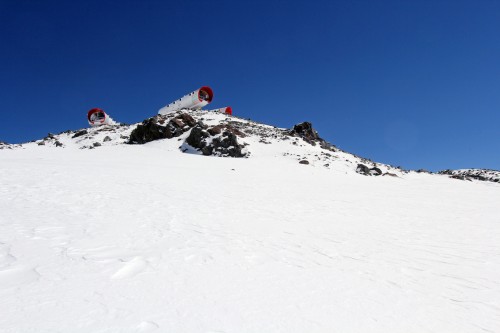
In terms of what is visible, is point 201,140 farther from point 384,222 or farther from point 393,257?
point 393,257

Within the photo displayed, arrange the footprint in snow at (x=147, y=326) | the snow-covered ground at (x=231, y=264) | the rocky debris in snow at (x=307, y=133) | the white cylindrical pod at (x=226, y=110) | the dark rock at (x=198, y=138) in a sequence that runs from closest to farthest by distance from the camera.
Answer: the footprint in snow at (x=147, y=326) < the snow-covered ground at (x=231, y=264) < the dark rock at (x=198, y=138) < the rocky debris in snow at (x=307, y=133) < the white cylindrical pod at (x=226, y=110)

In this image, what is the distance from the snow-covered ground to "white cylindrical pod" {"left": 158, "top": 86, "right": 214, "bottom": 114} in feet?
169

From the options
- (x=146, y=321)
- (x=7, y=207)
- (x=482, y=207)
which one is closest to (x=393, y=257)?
(x=146, y=321)

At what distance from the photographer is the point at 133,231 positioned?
7.32 meters

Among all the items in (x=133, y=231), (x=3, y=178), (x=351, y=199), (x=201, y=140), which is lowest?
(x=133, y=231)

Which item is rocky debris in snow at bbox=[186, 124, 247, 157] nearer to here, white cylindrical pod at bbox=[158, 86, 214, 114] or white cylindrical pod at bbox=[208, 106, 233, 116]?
white cylindrical pod at bbox=[158, 86, 214, 114]

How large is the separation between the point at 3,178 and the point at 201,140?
22.8 meters

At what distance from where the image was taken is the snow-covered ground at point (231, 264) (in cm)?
363

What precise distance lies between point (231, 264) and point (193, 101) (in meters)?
59.8

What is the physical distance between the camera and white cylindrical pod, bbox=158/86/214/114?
6219 cm

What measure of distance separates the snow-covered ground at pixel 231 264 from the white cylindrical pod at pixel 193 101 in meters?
51.4

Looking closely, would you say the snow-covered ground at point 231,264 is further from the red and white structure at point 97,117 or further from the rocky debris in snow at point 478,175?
the red and white structure at point 97,117

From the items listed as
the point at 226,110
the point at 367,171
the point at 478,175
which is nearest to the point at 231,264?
the point at 367,171

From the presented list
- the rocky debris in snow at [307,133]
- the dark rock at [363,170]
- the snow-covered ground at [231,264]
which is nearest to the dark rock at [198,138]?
the rocky debris in snow at [307,133]
